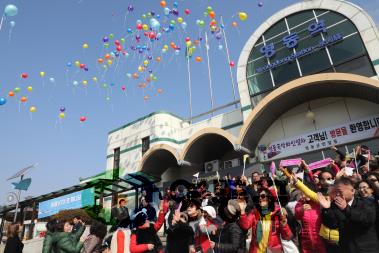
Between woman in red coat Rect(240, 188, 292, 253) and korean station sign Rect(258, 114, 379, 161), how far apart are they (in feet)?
Result: 30.7

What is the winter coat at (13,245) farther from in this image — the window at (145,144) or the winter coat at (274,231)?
the window at (145,144)

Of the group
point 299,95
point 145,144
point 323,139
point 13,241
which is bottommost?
point 13,241

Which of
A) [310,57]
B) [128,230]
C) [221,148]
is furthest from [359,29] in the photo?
[128,230]

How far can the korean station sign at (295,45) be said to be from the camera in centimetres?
1281

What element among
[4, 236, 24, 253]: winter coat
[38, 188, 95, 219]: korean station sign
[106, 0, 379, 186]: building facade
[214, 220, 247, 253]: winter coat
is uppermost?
[106, 0, 379, 186]: building facade

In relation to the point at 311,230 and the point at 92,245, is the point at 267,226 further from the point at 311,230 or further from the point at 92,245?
the point at 92,245

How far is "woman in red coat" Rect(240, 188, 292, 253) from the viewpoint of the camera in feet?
12.5

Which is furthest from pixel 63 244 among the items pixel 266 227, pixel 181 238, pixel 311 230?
pixel 311 230

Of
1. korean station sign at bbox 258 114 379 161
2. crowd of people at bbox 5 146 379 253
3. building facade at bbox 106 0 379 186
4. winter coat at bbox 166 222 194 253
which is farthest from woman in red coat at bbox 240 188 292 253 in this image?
korean station sign at bbox 258 114 379 161

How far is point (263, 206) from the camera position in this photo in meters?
3.98

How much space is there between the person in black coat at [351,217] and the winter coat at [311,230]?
2.49 ft

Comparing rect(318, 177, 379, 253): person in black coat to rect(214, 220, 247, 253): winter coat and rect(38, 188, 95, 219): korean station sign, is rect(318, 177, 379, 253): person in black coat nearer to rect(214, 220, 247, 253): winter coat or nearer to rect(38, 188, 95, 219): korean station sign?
rect(214, 220, 247, 253): winter coat

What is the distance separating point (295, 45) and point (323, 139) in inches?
200

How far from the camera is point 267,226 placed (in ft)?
12.7
